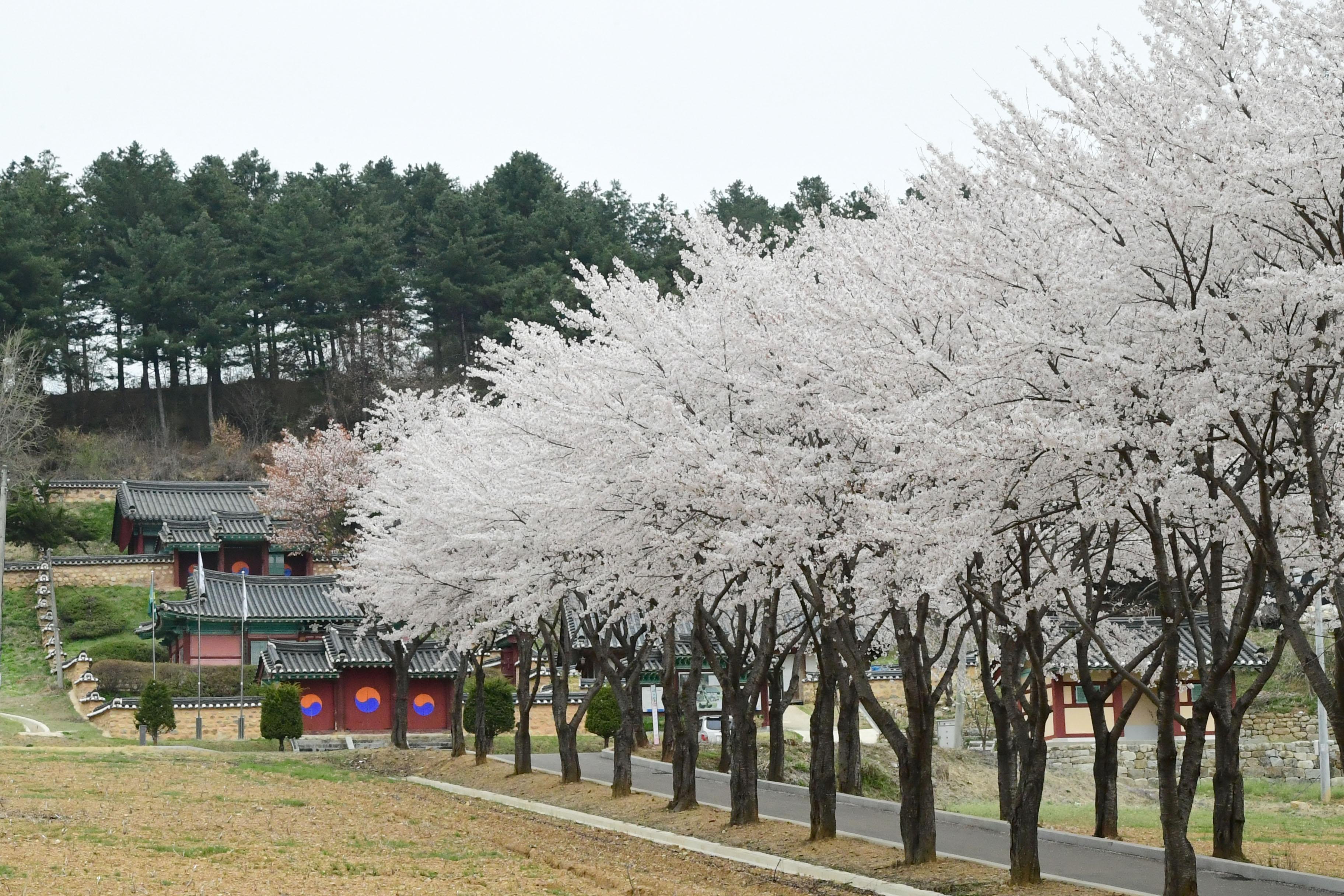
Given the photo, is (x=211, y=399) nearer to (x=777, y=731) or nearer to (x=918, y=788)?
(x=777, y=731)

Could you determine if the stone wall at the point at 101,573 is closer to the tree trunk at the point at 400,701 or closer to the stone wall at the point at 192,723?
the stone wall at the point at 192,723

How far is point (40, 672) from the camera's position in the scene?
158 ft

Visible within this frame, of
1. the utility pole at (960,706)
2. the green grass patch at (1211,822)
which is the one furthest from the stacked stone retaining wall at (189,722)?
the green grass patch at (1211,822)

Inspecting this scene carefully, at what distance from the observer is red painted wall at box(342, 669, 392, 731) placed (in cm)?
4391

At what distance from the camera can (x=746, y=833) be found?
1823 cm

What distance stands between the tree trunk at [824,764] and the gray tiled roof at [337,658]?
25008 millimetres

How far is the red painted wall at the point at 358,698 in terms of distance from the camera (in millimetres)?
43906

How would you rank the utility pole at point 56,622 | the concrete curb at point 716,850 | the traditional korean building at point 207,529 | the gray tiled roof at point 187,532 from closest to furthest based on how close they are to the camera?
1. the concrete curb at point 716,850
2. the utility pole at point 56,622
3. the gray tiled roof at point 187,532
4. the traditional korean building at point 207,529

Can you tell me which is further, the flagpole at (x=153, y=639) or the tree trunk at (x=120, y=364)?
the tree trunk at (x=120, y=364)

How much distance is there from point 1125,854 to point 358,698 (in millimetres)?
32510

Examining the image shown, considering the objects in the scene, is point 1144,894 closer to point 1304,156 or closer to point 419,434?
point 1304,156

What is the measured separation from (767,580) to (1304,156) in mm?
8799

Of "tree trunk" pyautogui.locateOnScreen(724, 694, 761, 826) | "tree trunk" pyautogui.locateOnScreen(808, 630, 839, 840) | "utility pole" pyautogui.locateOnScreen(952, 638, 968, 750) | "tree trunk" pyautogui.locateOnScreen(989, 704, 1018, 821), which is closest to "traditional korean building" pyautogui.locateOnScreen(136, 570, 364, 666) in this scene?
"utility pole" pyautogui.locateOnScreen(952, 638, 968, 750)

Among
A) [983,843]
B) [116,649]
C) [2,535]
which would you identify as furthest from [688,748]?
[116,649]
